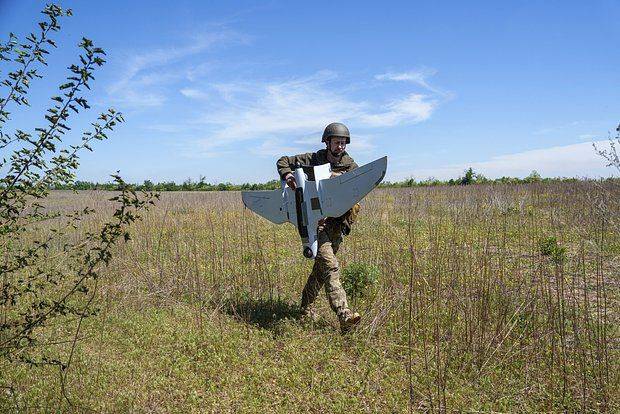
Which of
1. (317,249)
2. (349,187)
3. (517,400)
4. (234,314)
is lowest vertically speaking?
(517,400)

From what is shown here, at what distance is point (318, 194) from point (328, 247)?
0.63 m

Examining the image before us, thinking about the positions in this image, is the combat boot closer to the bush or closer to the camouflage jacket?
the camouflage jacket

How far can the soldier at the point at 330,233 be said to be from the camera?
4.34 m

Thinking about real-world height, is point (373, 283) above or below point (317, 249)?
below

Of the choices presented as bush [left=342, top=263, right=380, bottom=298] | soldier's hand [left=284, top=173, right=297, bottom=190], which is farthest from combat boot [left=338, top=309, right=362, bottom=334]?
soldier's hand [left=284, top=173, right=297, bottom=190]

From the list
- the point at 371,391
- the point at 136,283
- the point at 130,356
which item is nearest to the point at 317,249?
the point at 371,391

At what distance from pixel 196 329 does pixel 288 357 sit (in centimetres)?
116

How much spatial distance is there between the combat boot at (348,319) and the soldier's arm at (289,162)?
1639 mm

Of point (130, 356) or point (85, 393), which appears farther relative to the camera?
point (130, 356)

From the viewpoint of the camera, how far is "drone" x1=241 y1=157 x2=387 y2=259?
392 cm

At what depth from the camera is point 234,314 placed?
16.2 feet

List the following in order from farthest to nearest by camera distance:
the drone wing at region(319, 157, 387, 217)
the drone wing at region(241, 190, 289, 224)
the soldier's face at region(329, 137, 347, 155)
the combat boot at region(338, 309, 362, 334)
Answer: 1. the drone wing at region(241, 190, 289, 224)
2. the soldier's face at region(329, 137, 347, 155)
3. the combat boot at region(338, 309, 362, 334)
4. the drone wing at region(319, 157, 387, 217)

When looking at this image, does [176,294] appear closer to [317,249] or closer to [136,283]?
[136,283]

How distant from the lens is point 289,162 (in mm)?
4832
